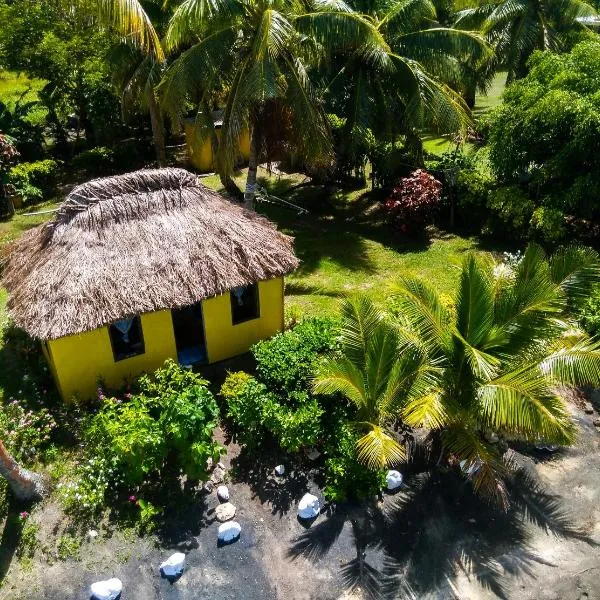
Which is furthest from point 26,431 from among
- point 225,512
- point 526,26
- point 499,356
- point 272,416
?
point 526,26

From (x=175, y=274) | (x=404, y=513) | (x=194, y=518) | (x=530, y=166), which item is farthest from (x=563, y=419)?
(x=530, y=166)

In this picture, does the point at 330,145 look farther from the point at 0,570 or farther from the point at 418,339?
the point at 0,570

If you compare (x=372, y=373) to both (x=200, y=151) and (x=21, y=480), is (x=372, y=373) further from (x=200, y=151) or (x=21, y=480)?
(x=200, y=151)

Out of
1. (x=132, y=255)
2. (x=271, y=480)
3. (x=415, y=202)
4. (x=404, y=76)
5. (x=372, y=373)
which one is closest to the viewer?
(x=372, y=373)

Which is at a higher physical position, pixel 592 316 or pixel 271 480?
pixel 592 316

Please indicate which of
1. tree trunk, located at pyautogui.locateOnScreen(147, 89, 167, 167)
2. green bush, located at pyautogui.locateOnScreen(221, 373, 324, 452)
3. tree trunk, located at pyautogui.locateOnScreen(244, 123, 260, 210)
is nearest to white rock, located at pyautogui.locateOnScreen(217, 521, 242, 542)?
green bush, located at pyautogui.locateOnScreen(221, 373, 324, 452)

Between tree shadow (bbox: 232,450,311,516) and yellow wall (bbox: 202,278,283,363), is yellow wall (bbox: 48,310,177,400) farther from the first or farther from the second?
tree shadow (bbox: 232,450,311,516)
